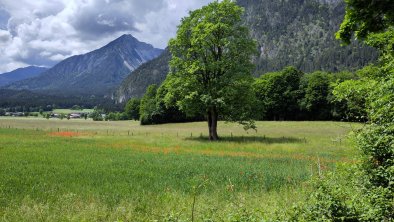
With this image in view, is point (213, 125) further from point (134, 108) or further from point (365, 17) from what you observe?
point (134, 108)

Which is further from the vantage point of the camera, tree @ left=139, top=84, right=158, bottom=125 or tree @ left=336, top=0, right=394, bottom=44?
tree @ left=139, top=84, right=158, bottom=125

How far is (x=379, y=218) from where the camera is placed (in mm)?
7766

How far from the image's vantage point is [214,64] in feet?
141

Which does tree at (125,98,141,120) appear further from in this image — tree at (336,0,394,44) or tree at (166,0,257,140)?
tree at (336,0,394,44)

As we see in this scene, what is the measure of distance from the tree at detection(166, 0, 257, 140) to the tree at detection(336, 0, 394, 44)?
110 ft

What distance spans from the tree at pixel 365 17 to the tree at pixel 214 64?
33650mm

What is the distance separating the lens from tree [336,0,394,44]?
703 cm

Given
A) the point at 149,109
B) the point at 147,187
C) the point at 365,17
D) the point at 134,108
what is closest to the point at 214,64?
the point at 147,187

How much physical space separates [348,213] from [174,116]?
9953 centimetres

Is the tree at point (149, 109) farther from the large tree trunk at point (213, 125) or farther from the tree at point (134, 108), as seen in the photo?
the large tree trunk at point (213, 125)

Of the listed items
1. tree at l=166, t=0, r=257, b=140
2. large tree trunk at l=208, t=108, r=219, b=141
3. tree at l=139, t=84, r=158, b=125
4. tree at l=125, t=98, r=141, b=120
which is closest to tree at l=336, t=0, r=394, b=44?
tree at l=166, t=0, r=257, b=140

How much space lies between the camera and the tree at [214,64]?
141 feet

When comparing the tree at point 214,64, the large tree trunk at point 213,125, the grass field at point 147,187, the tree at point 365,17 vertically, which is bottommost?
the grass field at point 147,187

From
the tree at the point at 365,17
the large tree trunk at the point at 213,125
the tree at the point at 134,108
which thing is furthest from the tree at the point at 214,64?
the tree at the point at 134,108
